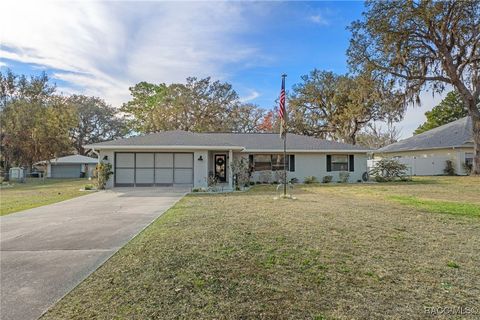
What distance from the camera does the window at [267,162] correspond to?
1966 cm

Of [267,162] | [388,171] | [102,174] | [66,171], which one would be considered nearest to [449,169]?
[388,171]

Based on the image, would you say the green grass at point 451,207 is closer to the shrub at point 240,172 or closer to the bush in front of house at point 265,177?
the shrub at point 240,172

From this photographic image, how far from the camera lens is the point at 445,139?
A: 25609 mm

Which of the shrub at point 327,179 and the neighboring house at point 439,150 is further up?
the neighboring house at point 439,150

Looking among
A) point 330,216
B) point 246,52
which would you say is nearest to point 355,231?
point 330,216

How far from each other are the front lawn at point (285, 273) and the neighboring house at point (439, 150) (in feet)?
68.7

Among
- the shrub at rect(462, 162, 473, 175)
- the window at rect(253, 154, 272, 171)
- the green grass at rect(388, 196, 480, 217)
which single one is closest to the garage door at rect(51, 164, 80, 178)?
the window at rect(253, 154, 272, 171)

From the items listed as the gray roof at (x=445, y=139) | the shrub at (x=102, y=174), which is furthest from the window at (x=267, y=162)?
the gray roof at (x=445, y=139)

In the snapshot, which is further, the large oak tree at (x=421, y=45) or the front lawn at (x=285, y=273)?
the large oak tree at (x=421, y=45)

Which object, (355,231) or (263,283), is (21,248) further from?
(355,231)

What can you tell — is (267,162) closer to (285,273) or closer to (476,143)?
(476,143)

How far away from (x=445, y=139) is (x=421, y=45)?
979 centimetres

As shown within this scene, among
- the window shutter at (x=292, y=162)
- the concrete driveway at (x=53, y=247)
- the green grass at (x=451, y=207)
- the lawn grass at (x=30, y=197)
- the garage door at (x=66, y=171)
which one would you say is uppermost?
the window shutter at (x=292, y=162)

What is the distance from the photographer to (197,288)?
10.9 feet
